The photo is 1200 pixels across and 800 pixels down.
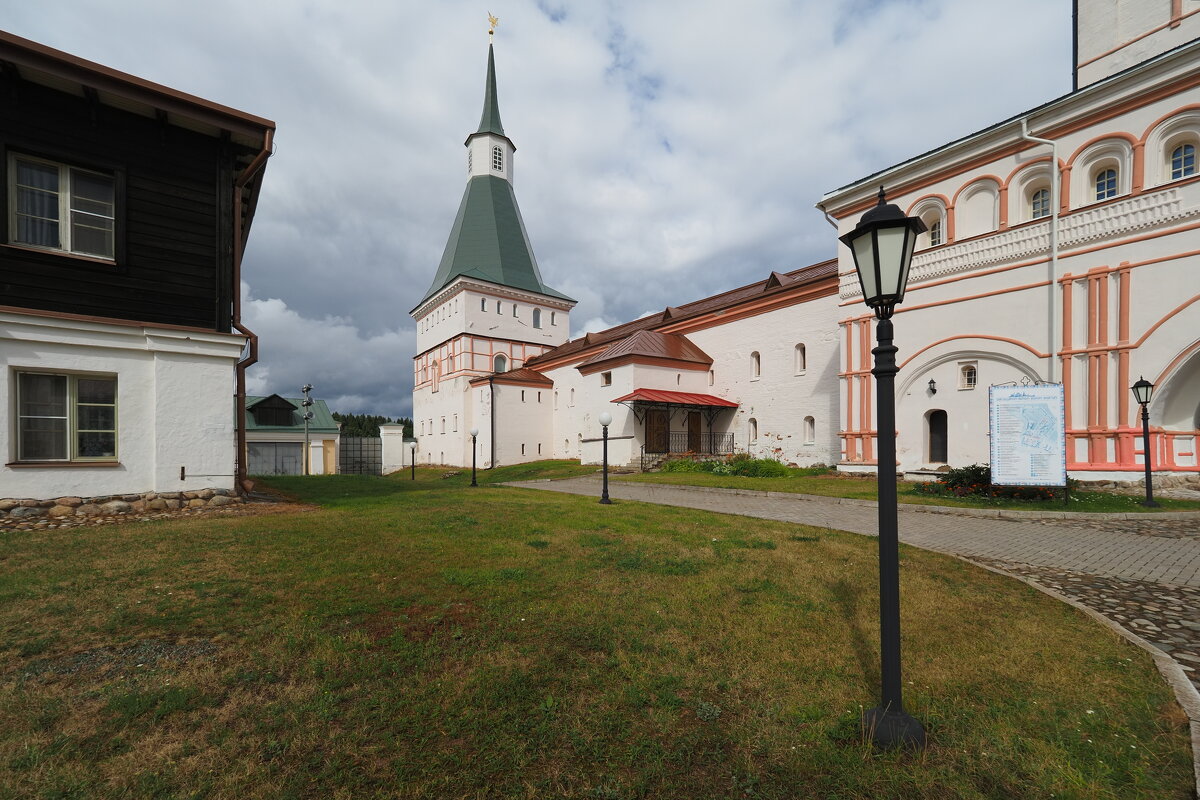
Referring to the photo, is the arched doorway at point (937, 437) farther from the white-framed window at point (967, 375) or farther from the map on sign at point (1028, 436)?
the map on sign at point (1028, 436)

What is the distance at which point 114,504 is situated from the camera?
27.0 feet

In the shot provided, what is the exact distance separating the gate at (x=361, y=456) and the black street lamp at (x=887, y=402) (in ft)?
137

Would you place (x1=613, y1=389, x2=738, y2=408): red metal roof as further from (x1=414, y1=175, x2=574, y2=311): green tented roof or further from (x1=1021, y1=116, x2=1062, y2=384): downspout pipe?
(x1=414, y1=175, x2=574, y2=311): green tented roof

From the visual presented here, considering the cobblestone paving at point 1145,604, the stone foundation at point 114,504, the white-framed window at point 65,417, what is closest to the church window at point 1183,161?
the cobblestone paving at point 1145,604

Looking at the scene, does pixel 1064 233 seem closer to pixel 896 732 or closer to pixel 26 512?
pixel 896 732

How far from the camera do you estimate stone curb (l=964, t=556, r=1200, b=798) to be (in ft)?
8.90

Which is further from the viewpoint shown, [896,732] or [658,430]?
[658,430]

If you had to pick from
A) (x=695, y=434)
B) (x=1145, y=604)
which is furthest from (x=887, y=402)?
(x=695, y=434)

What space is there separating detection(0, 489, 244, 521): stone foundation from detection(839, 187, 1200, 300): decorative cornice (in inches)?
790

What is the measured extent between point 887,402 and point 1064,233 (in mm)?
16855

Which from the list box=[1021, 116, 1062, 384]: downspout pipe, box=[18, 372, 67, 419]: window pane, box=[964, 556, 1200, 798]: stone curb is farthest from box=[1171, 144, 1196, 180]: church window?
box=[18, 372, 67, 419]: window pane

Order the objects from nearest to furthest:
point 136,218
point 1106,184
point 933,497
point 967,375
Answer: point 136,218 < point 933,497 < point 1106,184 < point 967,375

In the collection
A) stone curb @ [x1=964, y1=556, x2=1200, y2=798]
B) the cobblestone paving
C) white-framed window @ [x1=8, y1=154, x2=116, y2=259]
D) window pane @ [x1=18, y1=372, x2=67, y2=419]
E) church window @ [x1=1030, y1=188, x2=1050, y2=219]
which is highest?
church window @ [x1=1030, y1=188, x2=1050, y2=219]

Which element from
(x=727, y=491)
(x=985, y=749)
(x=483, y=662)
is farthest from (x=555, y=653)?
(x=727, y=491)
